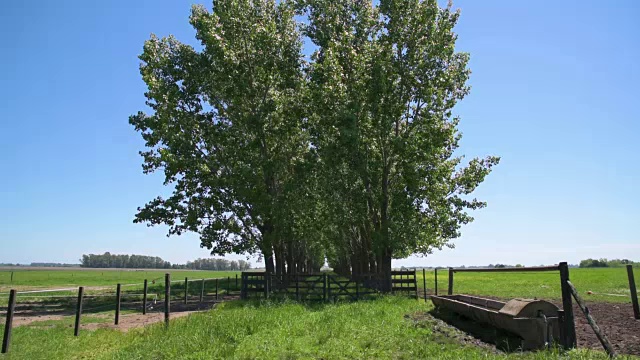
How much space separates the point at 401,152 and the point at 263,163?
27.9 feet

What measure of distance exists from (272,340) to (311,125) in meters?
18.0

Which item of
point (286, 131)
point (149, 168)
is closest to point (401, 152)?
point (286, 131)

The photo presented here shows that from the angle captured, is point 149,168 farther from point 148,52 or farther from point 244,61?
point 244,61

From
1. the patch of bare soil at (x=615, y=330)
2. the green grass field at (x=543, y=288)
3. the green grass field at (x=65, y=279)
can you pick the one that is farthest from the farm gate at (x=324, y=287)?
the green grass field at (x=65, y=279)

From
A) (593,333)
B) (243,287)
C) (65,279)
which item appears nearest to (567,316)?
Answer: (593,333)

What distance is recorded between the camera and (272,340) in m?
10.8

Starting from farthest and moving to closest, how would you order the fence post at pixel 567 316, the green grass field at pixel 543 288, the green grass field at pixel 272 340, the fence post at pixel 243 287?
1. the green grass field at pixel 543 288
2. the fence post at pixel 243 287
3. the green grass field at pixel 272 340
4. the fence post at pixel 567 316

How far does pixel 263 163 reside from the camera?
27.2m

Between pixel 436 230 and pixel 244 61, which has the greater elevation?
pixel 244 61

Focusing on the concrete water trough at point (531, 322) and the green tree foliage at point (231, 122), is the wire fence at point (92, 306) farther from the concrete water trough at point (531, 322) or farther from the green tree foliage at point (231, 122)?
the concrete water trough at point (531, 322)

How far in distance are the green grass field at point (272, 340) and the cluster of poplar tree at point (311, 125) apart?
1086cm

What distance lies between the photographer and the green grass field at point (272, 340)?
941cm

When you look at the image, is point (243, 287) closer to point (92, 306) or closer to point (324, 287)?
point (324, 287)

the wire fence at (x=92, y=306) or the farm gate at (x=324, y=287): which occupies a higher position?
the farm gate at (x=324, y=287)
